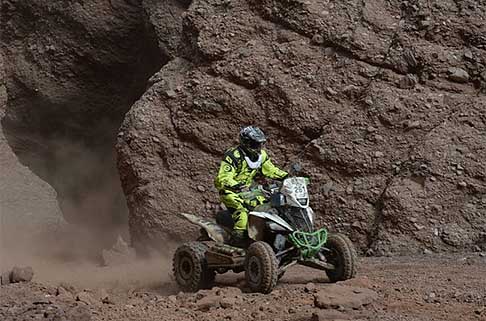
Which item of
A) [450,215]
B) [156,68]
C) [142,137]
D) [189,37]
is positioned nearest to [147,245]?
[142,137]

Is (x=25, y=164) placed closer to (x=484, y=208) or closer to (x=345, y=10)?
(x=345, y=10)

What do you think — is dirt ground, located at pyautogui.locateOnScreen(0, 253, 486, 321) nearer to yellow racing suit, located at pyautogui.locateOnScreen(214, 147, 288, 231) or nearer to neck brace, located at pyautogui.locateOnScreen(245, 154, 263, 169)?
yellow racing suit, located at pyautogui.locateOnScreen(214, 147, 288, 231)

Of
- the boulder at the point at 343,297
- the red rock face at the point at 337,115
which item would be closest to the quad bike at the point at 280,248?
the boulder at the point at 343,297

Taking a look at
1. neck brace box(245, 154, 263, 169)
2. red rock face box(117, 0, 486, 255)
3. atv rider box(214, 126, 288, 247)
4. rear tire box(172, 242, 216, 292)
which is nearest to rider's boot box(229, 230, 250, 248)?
atv rider box(214, 126, 288, 247)

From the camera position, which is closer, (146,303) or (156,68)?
(146,303)

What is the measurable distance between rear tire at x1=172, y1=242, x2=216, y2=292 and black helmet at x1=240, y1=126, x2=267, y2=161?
1139mm

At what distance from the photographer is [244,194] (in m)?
9.37

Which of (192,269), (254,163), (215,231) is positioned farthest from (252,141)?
(192,269)

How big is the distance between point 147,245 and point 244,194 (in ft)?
14.0

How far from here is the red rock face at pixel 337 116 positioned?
11852 millimetres

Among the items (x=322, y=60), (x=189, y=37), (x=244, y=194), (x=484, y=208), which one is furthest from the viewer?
(x=189, y=37)

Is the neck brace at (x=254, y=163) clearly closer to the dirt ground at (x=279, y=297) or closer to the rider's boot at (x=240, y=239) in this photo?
the rider's boot at (x=240, y=239)

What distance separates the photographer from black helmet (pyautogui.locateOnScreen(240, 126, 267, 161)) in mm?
9570

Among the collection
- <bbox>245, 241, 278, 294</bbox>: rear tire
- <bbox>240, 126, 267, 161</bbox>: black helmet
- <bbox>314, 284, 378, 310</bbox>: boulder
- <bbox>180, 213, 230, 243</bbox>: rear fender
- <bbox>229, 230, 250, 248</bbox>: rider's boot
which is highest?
<bbox>240, 126, 267, 161</bbox>: black helmet
